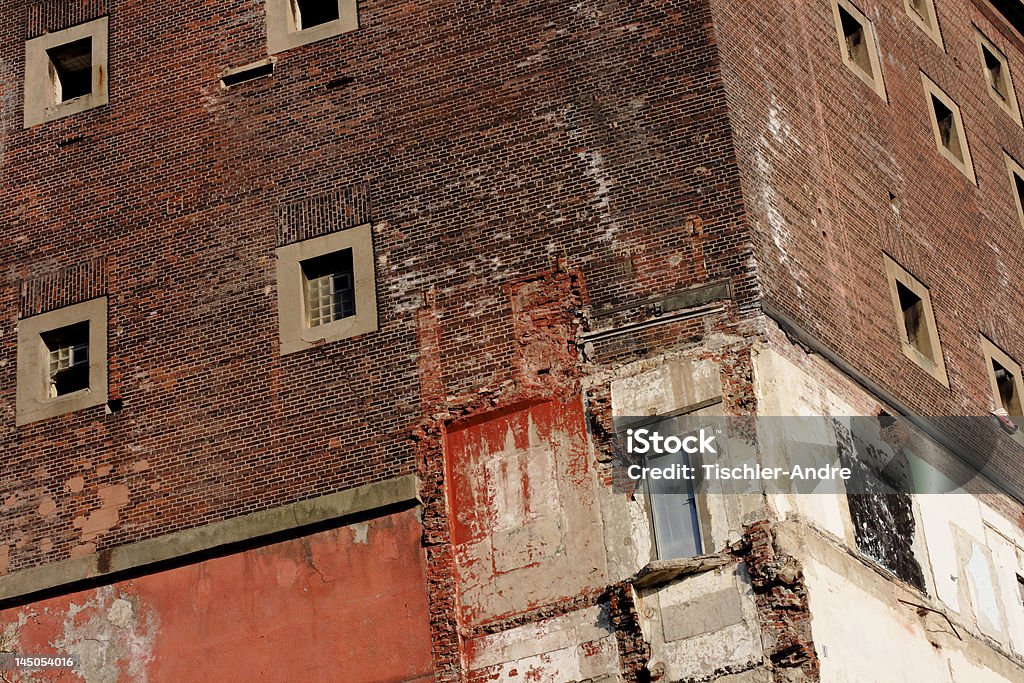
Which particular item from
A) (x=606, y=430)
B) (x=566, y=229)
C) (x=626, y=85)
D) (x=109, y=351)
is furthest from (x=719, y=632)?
(x=109, y=351)

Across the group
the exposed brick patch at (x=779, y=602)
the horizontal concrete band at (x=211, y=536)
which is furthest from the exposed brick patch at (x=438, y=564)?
the exposed brick patch at (x=779, y=602)

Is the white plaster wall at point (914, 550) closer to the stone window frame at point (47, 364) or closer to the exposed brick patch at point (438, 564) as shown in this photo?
the exposed brick patch at point (438, 564)

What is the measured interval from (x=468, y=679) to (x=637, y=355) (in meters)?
4.68

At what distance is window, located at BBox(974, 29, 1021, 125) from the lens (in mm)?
36688

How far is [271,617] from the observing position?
26406 millimetres

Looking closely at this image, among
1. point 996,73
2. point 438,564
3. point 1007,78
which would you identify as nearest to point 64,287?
point 438,564

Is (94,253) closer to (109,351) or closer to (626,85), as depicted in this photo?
(109,351)

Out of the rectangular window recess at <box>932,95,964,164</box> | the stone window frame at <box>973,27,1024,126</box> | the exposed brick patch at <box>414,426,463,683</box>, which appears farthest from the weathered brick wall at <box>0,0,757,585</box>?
the stone window frame at <box>973,27,1024,126</box>

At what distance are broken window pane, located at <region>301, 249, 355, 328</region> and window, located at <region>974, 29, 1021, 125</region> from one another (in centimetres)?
1448

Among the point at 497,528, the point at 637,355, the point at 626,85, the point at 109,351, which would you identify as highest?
the point at 626,85

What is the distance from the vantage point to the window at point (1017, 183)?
116 feet

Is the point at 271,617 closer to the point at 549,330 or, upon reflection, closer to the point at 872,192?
the point at 549,330

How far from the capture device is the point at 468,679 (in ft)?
82.0

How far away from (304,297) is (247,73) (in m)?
4.01
